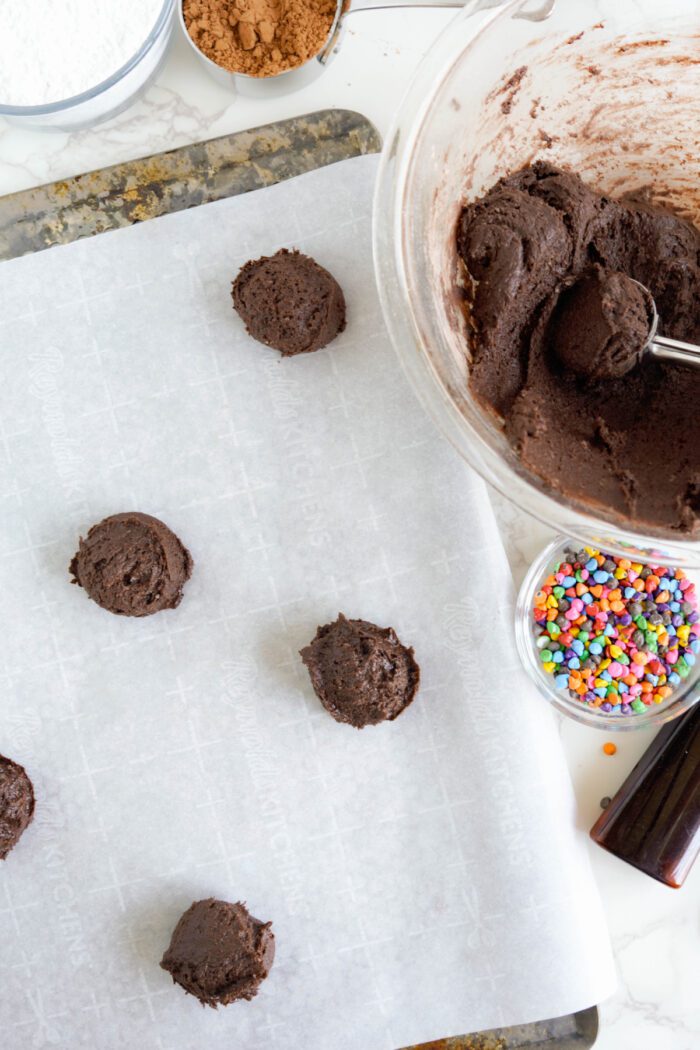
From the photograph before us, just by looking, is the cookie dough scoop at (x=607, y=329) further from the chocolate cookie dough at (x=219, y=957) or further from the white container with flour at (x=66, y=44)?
the chocolate cookie dough at (x=219, y=957)

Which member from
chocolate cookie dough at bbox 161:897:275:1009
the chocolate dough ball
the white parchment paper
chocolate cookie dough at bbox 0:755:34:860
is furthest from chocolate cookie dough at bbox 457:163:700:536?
chocolate cookie dough at bbox 0:755:34:860

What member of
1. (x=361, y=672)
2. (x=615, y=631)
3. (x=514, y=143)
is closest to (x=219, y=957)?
(x=361, y=672)

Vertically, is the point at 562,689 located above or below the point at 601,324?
below

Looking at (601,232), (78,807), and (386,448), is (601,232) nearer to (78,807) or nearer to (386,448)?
(386,448)

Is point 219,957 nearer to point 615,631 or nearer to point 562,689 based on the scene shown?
point 562,689

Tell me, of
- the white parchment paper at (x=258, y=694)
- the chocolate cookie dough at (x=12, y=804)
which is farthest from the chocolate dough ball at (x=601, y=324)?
the chocolate cookie dough at (x=12, y=804)
